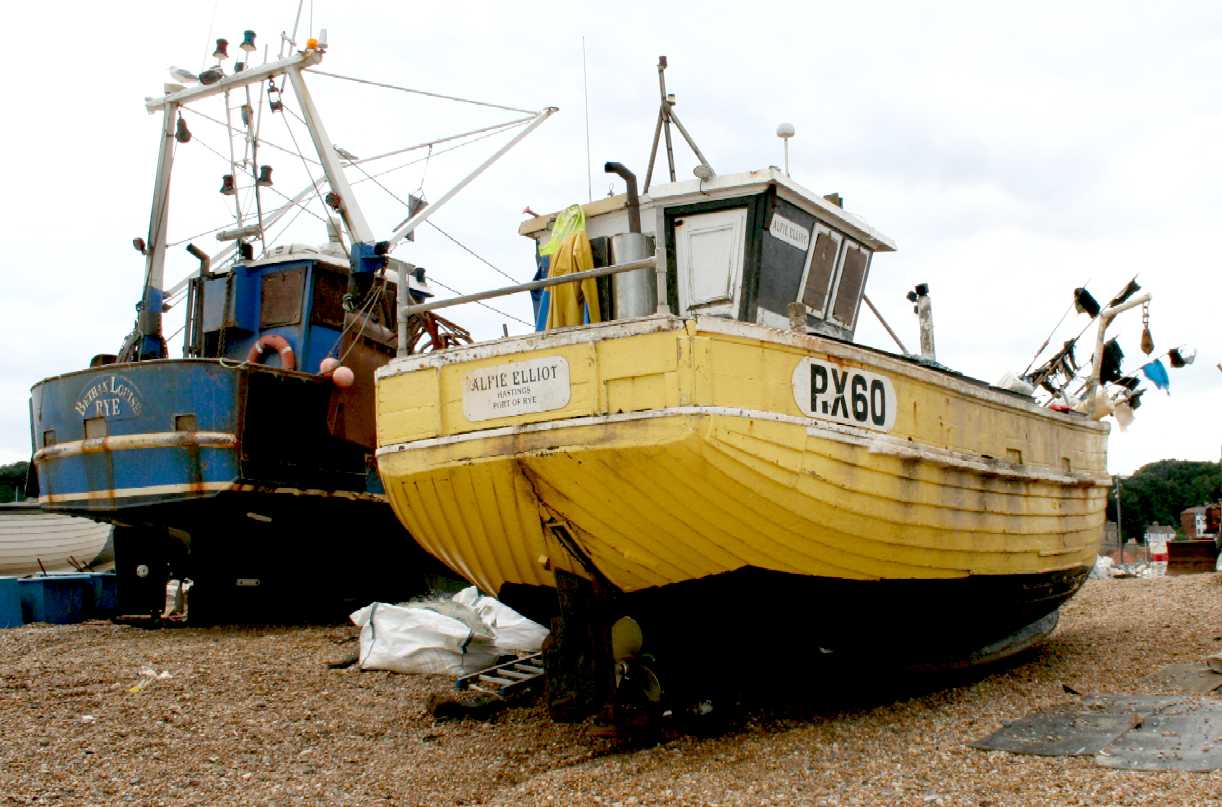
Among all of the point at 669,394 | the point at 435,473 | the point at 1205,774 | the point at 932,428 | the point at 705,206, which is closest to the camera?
the point at 1205,774

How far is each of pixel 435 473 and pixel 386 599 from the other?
7.48m

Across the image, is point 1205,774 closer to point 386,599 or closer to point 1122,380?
point 1122,380

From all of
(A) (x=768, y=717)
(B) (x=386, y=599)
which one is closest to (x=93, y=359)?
(B) (x=386, y=599)

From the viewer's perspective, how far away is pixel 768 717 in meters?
5.60

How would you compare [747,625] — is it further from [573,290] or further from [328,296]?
[328,296]

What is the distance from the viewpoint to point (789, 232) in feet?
20.3

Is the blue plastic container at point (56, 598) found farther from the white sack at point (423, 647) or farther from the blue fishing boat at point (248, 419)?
the white sack at point (423, 647)

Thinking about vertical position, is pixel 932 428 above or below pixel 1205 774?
above

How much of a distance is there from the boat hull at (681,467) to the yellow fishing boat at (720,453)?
1 cm

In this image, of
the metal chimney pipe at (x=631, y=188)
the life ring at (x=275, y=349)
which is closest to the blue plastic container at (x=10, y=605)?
the life ring at (x=275, y=349)

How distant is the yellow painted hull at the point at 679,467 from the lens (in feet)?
14.5

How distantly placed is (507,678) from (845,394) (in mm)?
3237

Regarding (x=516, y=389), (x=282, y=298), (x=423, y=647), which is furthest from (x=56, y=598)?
(x=516, y=389)

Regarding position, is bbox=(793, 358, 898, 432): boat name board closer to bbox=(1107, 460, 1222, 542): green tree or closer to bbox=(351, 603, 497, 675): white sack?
bbox=(351, 603, 497, 675): white sack
